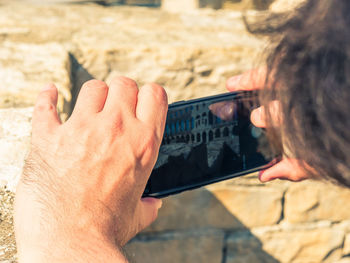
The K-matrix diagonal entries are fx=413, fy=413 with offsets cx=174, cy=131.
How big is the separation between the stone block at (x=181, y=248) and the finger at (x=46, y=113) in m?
0.62

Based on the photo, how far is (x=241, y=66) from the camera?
4.51ft

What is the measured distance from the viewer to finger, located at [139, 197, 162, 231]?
2.92ft

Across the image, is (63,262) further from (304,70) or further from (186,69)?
(186,69)

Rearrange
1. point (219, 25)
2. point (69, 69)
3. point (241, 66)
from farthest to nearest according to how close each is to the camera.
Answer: point (219, 25) → point (241, 66) → point (69, 69)

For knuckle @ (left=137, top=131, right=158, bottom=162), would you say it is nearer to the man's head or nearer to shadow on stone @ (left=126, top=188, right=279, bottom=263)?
the man's head

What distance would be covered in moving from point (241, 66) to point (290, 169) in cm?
48

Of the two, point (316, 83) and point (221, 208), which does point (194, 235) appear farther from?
point (316, 83)

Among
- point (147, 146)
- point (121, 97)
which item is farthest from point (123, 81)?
point (147, 146)

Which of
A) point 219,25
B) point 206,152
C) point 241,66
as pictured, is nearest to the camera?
point 206,152

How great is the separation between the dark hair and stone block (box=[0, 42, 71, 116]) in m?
0.56

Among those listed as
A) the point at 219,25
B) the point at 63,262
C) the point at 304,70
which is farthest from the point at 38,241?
the point at 219,25

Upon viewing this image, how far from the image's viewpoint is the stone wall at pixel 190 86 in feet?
4.18

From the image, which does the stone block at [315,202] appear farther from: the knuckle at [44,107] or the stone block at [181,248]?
the knuckle at [44,107]

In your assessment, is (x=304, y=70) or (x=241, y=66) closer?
(x=304, y=70)
